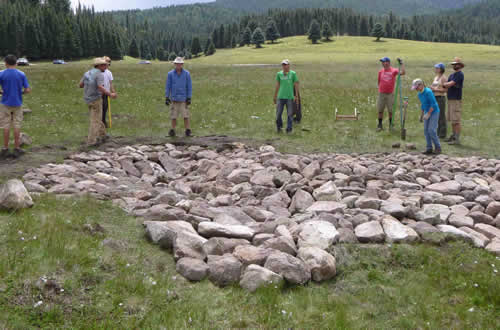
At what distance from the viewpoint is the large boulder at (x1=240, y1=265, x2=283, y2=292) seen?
5.53 meters

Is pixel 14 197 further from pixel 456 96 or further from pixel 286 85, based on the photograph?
pixel 456 96

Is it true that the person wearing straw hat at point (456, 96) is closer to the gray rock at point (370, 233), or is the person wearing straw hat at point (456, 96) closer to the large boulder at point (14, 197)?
the gray rock at point (370, 233)

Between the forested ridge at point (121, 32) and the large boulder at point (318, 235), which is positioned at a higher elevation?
the forested ridge at point (121, 32)

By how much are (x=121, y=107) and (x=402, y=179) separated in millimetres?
15342

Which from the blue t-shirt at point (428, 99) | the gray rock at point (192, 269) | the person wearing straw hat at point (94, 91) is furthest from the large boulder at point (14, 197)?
the blue t-shirt at point (428, 99)

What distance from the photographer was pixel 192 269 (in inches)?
227

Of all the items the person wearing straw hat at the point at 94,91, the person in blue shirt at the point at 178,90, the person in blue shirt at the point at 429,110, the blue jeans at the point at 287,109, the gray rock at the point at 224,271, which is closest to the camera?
the gray rock at the point at 224,271

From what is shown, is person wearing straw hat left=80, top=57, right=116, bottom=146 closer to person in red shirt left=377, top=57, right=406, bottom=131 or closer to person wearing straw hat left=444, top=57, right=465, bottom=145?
person in red shirt left=377, top=57, right=406, bottom=131

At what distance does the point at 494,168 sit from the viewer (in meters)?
11.8

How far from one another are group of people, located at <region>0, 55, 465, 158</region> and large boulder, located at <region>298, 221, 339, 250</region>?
7465 millimetres

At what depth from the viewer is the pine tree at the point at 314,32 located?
414 feet

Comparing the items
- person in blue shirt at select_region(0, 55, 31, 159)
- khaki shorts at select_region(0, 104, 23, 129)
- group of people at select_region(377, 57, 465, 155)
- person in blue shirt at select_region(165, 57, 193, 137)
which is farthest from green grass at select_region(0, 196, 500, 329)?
person in blue shirt at select_region(165, 57, 193, 137)

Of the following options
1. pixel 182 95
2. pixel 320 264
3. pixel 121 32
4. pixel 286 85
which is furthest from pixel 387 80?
pixel 121 32

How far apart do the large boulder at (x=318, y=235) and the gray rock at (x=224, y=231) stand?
2.83 ft
